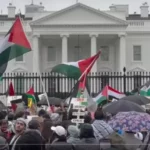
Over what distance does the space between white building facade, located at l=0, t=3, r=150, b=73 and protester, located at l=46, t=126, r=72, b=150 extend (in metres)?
45.5

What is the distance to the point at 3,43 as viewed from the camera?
14180 mm

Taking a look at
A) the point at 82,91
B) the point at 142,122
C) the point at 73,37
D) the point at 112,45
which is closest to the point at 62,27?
the point at 73,37

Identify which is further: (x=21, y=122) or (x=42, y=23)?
(x=42, y=23)

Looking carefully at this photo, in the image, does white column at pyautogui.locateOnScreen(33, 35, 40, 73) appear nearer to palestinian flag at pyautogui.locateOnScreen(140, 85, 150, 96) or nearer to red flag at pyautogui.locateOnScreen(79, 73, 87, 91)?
palestinian flag at pyautogui.locateOnScreen(140, 85, 150, 96)

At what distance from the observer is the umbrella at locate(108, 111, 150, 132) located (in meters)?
10.5

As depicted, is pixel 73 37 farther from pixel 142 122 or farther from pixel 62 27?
pixel 142 122

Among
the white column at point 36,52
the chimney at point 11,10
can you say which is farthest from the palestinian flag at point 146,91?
the chimney at point 11,10

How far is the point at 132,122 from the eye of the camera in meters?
10.5

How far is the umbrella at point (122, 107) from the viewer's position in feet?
48.0

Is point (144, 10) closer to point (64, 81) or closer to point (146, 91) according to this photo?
point (64, 81)

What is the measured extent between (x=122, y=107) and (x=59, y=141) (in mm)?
6089

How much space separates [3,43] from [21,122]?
5315 millimetres

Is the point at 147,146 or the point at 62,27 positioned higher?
the point at 62,27

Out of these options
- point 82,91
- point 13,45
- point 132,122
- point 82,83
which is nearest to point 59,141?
A: point 132,122
